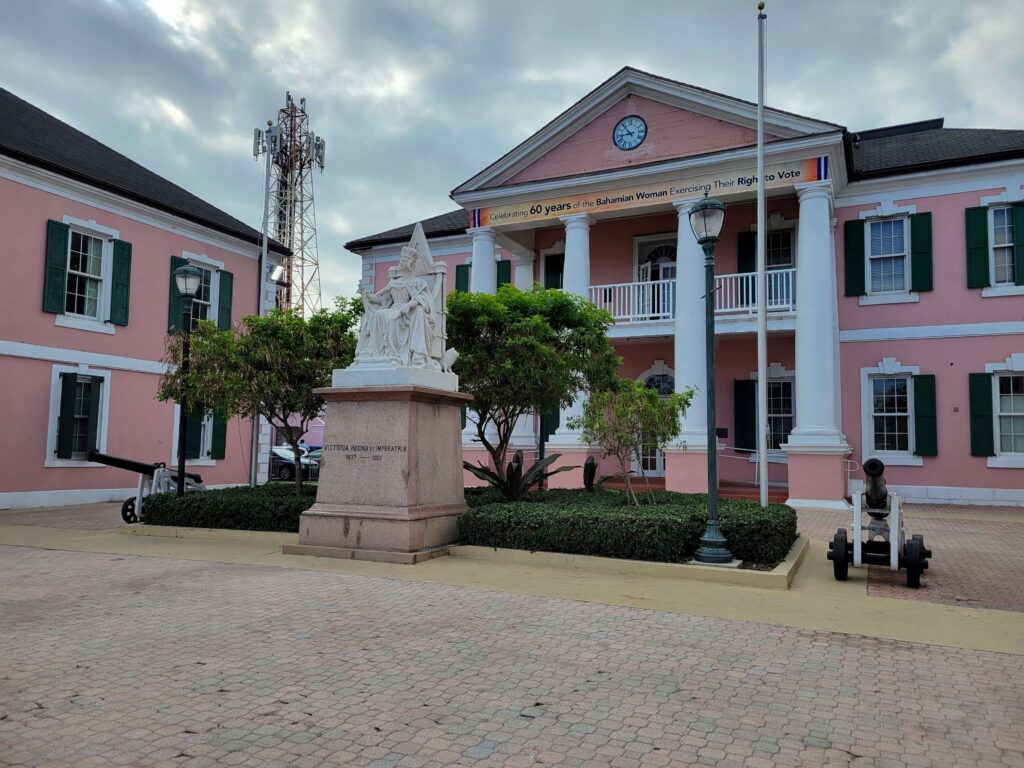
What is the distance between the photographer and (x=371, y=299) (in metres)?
9.34

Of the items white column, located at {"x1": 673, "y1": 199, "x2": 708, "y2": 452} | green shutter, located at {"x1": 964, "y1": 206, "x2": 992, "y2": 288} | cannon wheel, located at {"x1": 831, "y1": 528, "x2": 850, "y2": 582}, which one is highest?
green shutter, located at {"x1": 964, "y1": 206, "x2": 992, "y2": 288}

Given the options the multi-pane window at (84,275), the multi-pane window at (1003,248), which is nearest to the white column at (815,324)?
the multi-pane window at (1003,248)

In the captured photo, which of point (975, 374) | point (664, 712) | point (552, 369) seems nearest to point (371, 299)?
point (552, 369)

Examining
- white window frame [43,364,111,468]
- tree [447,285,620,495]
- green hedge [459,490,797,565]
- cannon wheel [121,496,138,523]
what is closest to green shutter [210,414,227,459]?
white window frame [43,364,111,468]

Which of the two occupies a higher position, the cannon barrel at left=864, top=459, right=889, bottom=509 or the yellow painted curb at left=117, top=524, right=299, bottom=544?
the cannon barrel at left=864, top=459, right=889, bottom=509

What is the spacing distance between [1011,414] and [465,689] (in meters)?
16.6

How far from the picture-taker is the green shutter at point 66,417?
15.9 meters

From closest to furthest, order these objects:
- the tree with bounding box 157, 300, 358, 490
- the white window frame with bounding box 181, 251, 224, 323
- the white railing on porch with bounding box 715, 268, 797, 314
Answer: the tree with bounding box 157, 300, 358, 490
the white railing on porch with bounding box 715, 268, 797, 314
the white window frame with bounding box 181, 251, 224, 323

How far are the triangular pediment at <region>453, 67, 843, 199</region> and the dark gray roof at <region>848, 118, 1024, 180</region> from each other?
2.47 meters

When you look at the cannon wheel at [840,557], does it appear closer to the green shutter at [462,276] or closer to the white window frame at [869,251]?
the white window frame at [869,251]

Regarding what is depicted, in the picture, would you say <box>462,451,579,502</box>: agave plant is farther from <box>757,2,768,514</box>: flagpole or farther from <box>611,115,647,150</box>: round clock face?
<box>611,115,647,150</box>: round clock face

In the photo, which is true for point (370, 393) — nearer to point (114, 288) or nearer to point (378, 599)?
point (378, 599)

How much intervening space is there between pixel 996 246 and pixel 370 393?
49.6ft

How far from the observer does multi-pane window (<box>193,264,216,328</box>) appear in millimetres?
19859
